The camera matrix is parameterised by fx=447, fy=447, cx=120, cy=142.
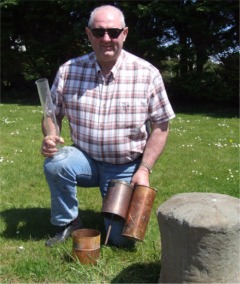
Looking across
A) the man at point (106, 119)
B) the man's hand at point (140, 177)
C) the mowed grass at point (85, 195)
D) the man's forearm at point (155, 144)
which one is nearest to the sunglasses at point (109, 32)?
the man at point (106, 119)

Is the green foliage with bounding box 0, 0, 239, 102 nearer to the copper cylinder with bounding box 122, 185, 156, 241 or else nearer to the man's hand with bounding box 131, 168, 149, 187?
the man's hand with bounding box 131, 168, 149, 187

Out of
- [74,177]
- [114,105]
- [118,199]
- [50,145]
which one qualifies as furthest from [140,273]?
[114,105]

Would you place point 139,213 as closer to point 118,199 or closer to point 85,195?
point 118,199

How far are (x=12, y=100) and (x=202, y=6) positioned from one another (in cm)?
724

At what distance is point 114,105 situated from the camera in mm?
3469

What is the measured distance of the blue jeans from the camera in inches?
135

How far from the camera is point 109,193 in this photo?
3.20 metres

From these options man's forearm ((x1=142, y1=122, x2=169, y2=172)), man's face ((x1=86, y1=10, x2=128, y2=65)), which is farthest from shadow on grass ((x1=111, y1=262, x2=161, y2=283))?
man's face ((x1=86, y1=10, x2=128, y2=65))

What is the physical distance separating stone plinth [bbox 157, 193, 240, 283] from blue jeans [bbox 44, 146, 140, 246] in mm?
777

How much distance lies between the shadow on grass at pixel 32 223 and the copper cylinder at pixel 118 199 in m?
0.65

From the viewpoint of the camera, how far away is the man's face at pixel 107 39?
334cm

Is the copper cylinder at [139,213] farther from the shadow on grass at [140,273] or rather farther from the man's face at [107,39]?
the man's face at [107,39]

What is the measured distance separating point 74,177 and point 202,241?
51.1 inches

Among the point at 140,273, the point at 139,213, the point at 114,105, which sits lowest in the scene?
the point at 140,273
